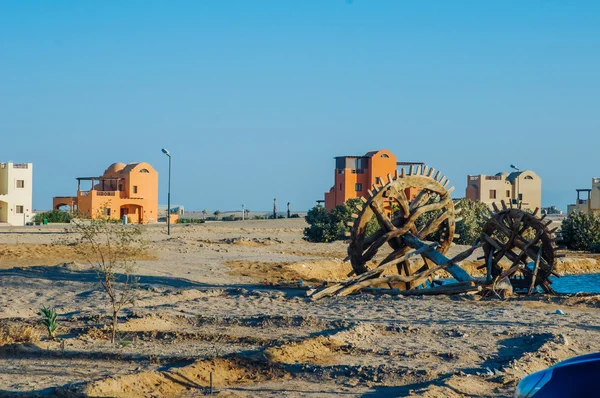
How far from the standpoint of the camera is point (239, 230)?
179 ft

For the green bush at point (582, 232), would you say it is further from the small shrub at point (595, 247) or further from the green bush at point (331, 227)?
the green bush at point (331, 227)

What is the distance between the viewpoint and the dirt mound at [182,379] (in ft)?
30.0

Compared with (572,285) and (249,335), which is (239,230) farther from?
(249,335)

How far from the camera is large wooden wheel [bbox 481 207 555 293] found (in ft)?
64.8

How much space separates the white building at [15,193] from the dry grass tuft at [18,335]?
54085 mm

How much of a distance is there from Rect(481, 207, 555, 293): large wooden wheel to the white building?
165ft

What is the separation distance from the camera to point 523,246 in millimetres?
20125

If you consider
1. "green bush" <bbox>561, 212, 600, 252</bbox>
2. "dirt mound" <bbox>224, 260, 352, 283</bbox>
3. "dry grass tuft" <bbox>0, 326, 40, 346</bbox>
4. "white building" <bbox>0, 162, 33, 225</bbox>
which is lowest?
"dry grass tuft" <bbox>0, 326, 40, 346</bbox>

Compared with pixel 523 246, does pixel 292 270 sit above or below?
below

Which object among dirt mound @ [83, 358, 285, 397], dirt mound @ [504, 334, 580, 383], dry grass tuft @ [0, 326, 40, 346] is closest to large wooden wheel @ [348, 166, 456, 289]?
dirt mound @ [504, 334, 580, 383]

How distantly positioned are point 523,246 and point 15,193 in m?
52.8

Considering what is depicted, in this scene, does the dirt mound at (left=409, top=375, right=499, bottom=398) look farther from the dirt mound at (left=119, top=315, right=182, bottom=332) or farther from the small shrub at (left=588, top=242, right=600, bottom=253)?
the small shrub at (left=588, top=242, right=600, bottom=253)

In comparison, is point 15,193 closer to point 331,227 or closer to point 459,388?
point 331,227

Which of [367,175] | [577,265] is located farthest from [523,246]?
[367,175]
